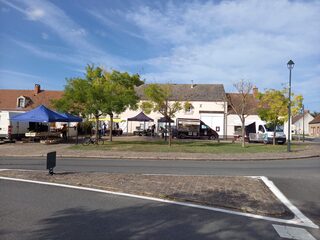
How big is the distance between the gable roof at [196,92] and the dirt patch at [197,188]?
40435 mm

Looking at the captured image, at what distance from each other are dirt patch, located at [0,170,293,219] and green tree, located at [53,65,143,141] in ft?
51.7

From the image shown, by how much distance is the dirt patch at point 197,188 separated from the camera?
790cm

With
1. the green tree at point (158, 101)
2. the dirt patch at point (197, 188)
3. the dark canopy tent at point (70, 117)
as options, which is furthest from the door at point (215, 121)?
the dirt patch at point (197, 188)

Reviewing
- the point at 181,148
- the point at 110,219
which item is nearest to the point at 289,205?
the point at 110,219

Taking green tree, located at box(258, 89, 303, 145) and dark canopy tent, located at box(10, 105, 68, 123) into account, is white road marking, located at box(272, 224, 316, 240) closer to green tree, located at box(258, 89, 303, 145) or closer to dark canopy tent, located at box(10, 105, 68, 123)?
dark canopy tent, located at box(10, 105, 68, 123)

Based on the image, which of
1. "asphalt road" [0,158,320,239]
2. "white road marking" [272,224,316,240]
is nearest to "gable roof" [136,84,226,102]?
"asphalt road" [0,158,320,239]

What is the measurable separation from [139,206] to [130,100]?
70.9ft

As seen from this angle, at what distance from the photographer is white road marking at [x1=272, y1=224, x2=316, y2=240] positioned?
19.3ft

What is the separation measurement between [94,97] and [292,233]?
75.0 ft

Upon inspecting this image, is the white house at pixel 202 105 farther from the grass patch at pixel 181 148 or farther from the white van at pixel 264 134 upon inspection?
the grass patch at pixel 181 148

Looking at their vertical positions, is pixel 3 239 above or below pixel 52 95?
below

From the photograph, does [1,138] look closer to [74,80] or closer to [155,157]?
[74,80]

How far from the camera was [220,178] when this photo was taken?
11641 millimetres

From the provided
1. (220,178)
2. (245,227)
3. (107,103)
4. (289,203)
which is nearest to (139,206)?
(245,227)
